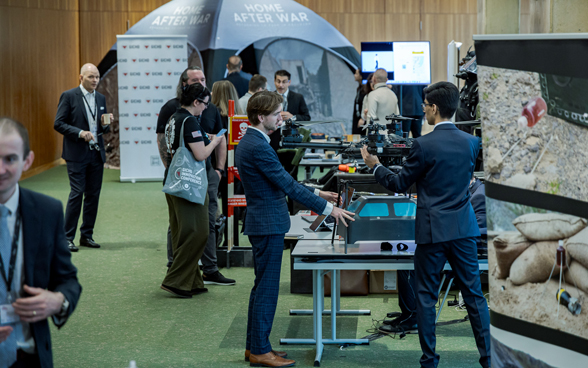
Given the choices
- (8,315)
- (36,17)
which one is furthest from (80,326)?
(36,17)

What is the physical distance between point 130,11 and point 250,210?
1208 cm

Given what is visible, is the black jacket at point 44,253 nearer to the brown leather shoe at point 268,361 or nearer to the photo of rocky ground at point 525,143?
the photo of rocky ground at point 525,143

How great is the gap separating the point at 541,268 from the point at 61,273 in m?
1.62

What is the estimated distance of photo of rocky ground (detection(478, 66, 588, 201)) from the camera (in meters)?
2.36

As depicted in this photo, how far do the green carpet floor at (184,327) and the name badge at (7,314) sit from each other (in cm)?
186

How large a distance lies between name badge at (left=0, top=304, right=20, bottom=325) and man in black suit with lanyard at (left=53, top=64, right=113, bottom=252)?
4.50m

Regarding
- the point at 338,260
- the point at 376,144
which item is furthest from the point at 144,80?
the point at 338,260

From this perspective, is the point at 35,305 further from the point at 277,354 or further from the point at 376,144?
the point at 376,144

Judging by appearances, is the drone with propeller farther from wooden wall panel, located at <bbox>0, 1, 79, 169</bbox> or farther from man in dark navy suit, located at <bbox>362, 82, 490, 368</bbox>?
wooden wall panel, located at <bbox>0, 1, 79, 169</bbox>

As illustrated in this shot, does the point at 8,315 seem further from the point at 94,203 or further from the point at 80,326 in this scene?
the point at 94,203

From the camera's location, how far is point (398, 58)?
9.95 m

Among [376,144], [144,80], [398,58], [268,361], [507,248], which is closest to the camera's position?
[507,248]

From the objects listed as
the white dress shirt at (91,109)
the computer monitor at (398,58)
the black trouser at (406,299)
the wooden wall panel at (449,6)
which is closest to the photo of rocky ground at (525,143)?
the black trouser at (406,299)

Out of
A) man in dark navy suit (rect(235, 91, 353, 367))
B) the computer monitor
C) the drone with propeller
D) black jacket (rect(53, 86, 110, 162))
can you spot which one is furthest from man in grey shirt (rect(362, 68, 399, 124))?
man in dark navy suit (rect(235, 91, 353, 367))
